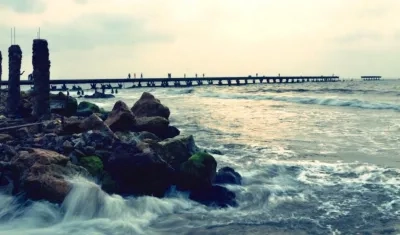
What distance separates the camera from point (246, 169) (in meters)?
13.3

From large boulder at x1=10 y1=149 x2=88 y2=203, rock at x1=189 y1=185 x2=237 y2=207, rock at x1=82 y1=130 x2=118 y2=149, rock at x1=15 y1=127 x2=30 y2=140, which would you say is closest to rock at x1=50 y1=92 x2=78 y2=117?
rock at x1=15 y1=127 x2=30 y2=140

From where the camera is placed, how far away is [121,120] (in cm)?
1448

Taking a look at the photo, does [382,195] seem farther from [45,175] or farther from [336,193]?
[45,175]

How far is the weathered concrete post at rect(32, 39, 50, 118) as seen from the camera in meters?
15.9

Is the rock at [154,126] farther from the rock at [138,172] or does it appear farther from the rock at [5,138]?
the rock at [138,172]

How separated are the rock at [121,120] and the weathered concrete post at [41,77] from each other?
3196 millimetres

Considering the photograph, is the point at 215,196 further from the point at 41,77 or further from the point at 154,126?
the point at 41,77

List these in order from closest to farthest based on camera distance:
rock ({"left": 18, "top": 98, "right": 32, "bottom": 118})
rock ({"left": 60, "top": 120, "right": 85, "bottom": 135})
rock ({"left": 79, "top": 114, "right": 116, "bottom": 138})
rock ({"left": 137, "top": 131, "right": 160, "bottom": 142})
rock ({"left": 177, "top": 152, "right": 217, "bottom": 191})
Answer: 1. rock ({"left": 177, "top": 152, "right": 217, "bottom": 191})
2. rock ({"left": 79, "top": 114, "right": 116, "bottom": 138})
3. rock ({"left": 60, "top": 120, "right": 85, "bottom": 135})
4. rock ({"left": 137, "top": 131, "right": 160, "bottom": 142})
5. rock ({"left": 18, "top": 98, "right": 32, "bottom": 118})

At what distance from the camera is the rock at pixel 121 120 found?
47.3ft

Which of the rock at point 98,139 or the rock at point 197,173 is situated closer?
the rock at point 197,173

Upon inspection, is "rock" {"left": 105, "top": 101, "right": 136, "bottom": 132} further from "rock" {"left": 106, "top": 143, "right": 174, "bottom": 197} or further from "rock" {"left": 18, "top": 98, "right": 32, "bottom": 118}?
"rock" {"left": 18, "top": 98, "right": 32, "bottom": 118}

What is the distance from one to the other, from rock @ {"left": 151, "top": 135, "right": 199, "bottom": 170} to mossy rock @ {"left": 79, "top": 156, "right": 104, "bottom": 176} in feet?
5.76

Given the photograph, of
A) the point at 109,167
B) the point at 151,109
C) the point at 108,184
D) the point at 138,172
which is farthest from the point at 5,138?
the point at 151,109

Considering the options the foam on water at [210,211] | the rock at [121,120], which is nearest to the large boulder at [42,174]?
the foam on water at [210,211]
